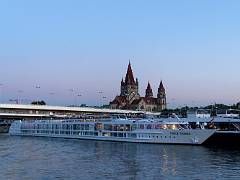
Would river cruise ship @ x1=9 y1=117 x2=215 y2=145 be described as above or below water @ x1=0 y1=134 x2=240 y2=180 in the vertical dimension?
above

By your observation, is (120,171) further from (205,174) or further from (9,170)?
(9,170)

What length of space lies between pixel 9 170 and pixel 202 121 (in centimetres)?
4965

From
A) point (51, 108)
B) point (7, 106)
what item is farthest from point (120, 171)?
point (51, 108)

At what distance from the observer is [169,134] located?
76.6 m

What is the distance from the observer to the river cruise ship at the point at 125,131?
74.6m

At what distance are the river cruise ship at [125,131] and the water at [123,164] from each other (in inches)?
214

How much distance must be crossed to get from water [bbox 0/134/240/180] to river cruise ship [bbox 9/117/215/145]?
5447 millimetres

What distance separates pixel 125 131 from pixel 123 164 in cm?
3485

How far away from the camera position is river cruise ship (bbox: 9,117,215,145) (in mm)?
74625

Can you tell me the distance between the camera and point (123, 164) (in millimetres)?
50656

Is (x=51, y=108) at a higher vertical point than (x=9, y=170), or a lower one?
higher

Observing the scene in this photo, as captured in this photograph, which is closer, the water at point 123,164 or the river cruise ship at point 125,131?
the water at point 123,164

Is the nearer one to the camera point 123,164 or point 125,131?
point 123,164

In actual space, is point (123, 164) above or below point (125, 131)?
below
